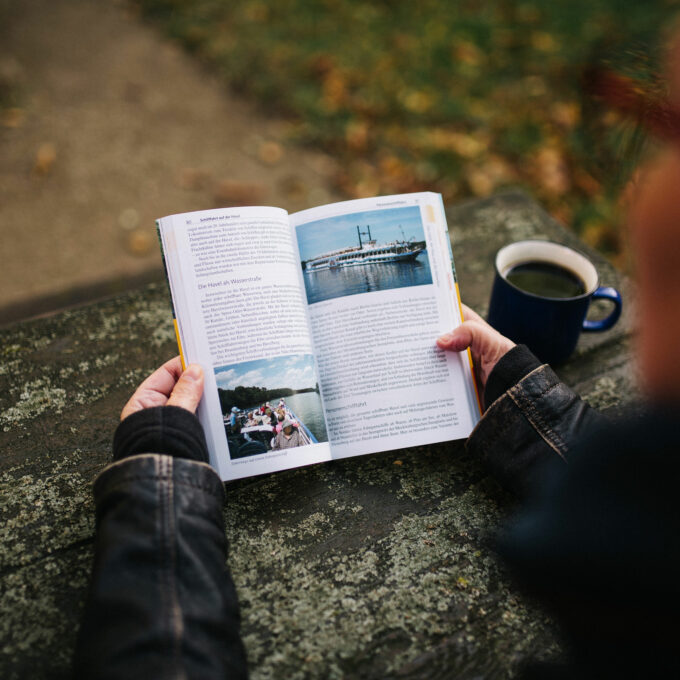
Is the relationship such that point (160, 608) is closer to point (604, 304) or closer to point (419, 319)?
point (419, 319)

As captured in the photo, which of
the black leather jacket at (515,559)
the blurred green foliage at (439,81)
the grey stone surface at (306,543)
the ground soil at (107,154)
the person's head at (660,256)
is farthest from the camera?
the blurred green foliage at (439,81)

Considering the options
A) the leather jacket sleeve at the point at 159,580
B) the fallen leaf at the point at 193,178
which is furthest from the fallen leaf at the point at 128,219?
the leather jacket sleeve at the point at 159,580

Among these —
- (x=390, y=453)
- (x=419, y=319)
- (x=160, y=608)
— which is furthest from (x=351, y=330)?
(x=160, y=608)

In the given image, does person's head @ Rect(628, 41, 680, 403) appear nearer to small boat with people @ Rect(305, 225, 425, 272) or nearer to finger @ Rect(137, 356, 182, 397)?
small boat with people @ Rect(305, 225, 425, 272)

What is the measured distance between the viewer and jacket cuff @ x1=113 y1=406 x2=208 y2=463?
2.95 feet

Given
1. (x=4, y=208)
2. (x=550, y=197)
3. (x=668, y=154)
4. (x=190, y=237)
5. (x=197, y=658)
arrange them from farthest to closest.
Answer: (x=550, y=197) → (x=4, y=208) → (x=190, y=237) → (x=197, y=658) → (x=668, y=154)

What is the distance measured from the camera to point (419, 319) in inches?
44.4

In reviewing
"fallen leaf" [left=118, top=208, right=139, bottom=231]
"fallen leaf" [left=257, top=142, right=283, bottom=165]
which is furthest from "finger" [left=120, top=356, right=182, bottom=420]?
"fallen leaf" [left=257, top=142, right=283, bottom=165]

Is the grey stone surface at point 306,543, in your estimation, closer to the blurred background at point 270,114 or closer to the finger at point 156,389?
the finger at point 156,389

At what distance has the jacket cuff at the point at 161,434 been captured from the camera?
899 millimetres

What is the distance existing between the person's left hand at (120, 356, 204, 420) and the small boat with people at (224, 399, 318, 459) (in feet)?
0.25

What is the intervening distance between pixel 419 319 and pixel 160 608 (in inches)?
26.4

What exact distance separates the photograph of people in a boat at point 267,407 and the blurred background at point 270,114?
1.19m

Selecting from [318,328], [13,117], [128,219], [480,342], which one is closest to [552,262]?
[480,342]
